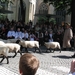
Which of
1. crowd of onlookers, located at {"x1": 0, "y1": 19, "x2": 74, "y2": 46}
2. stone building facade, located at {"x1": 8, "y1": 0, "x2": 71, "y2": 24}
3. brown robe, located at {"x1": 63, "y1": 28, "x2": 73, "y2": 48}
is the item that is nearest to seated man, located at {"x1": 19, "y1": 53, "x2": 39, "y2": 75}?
brown robe, located at {"x1": 63, "y1": 28, "x2": 73, "y2": 48}

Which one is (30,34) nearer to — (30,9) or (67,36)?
(67,36)

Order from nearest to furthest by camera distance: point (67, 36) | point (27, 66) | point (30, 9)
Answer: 1. point (27, 66)
2. point (67, 36)
3. point (30, 9)

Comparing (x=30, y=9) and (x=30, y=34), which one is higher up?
(x=30, y=9)

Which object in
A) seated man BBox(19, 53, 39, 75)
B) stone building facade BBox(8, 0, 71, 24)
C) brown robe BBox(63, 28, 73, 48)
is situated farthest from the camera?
stone building facade BBox(8, 0, 71, 24)

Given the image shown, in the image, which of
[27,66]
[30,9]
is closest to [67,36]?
[27,66]

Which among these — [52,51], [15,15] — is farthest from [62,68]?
[15,15]

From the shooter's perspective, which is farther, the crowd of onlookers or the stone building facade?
the stone building facade

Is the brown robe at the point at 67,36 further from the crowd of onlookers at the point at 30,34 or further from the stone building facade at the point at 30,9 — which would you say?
the stone building facade at the point at 30,9

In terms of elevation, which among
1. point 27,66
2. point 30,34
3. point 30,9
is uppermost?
point 30,9

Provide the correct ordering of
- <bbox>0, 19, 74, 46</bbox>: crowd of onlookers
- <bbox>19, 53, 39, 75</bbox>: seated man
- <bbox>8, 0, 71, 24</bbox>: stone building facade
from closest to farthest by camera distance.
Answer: <bbox>19, 53, 39, 75</bbox>: seated man → <bbox>0, 19, 74, 46</bbox>: crowd of onlookers → <bbox>8, 0, 71, 24</bbox>: stone building facade

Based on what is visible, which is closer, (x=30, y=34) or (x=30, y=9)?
(x=30, y=34)

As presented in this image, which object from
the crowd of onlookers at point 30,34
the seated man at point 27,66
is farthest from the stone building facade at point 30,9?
the seated man at point 27,66

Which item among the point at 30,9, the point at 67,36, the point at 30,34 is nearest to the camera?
the point at 67,36

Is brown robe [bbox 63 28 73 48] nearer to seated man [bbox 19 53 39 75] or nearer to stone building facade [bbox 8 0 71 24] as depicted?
seated man [bbox 19 53 39 75]
